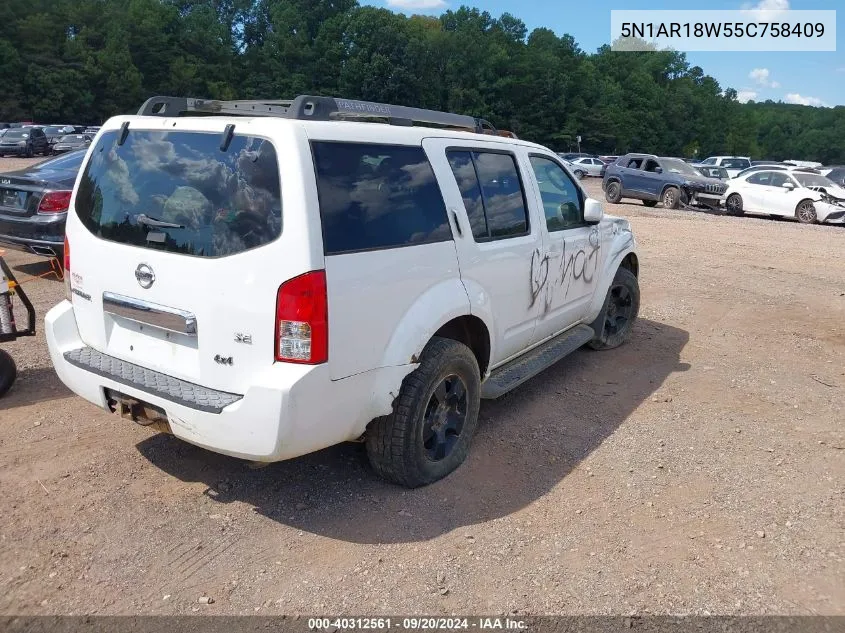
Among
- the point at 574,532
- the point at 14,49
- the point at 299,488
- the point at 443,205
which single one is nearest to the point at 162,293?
the point at 299,488

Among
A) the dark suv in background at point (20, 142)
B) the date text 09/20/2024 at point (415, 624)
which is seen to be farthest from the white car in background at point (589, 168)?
the date text 09/20/2024 at point (415, 624)

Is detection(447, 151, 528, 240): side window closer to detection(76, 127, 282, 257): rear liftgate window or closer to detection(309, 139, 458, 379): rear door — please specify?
detection(309, 139, 458, 379): rear door

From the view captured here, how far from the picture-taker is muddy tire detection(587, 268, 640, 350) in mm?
6285

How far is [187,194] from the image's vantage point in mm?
3252

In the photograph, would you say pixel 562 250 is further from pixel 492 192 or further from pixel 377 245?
pixel 377 245

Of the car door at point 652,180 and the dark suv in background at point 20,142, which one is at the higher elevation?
the dark suv in background at point 20,142

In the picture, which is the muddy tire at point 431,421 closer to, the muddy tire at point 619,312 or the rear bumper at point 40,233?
the muddy tire at point 619,312

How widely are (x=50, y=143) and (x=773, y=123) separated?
119406 mm

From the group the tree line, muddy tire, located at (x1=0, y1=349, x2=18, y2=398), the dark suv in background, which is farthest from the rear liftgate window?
the tree line

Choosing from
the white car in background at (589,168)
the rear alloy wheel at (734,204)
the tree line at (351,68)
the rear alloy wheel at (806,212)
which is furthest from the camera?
the tree line at (351,68)

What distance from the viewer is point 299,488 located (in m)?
3.81

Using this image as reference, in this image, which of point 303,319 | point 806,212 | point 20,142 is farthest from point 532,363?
point 20,142

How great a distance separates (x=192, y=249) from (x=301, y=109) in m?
0.88

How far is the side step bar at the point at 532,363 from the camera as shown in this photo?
4352mm
